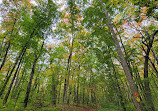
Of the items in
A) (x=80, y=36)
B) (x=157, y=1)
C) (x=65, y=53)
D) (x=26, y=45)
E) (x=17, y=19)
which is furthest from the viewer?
(x=65, y=53)

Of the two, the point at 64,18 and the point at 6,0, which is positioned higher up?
the point at 64,18

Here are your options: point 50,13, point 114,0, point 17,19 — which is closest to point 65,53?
point 50,13

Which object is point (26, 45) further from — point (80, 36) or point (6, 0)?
point (80, 36)

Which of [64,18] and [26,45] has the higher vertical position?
[64,18]

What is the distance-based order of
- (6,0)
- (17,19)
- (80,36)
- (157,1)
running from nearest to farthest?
1. (157,1)
2. (6,0)
3. (17,19)
4. (80,36)

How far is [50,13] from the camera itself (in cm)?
808

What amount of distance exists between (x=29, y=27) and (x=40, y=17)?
1532 mm

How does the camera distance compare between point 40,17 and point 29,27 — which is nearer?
point 29,27

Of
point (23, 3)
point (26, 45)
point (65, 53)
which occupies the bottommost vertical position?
point (26, 45)

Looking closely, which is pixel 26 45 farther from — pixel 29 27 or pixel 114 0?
pixel 114 0

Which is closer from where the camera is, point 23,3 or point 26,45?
point 26,45

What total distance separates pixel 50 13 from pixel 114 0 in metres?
6.96

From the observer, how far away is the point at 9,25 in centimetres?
816

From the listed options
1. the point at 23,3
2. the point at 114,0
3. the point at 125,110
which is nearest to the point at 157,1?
the point at 114,0
